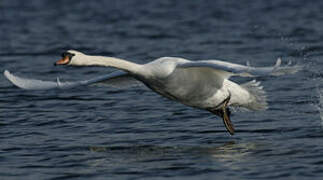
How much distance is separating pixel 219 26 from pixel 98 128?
44.1ft

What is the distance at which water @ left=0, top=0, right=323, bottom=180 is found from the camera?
951cm

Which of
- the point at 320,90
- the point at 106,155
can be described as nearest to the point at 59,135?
the point at 106,155

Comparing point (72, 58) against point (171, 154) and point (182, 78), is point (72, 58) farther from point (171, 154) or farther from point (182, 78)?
point (171, 154)

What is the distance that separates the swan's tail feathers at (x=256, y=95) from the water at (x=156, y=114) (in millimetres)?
362

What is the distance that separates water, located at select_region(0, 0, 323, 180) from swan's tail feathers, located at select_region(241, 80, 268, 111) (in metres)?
0.36

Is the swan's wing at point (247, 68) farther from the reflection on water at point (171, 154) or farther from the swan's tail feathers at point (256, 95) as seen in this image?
the swan's tail feathers at point (256, 95)

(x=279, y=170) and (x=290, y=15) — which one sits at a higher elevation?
(x=279, y=170)

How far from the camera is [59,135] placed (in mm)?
11594

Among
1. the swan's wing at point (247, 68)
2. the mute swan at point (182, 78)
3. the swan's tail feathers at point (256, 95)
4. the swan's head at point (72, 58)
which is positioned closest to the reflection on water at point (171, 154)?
the mute swan at point (182, 78)

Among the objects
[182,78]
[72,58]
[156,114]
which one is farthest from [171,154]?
[156,114]

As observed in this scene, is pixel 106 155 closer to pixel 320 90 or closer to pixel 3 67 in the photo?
pixel 320 90

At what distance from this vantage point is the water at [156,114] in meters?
9.51

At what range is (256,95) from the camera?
11.4 meters

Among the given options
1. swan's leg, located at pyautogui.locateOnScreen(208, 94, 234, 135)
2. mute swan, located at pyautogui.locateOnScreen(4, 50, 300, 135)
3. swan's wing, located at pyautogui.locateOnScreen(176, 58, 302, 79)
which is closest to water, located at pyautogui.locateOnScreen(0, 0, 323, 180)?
swan's leg, located at pyautogui.locateOnScreen(208, 94, 234, 135)
